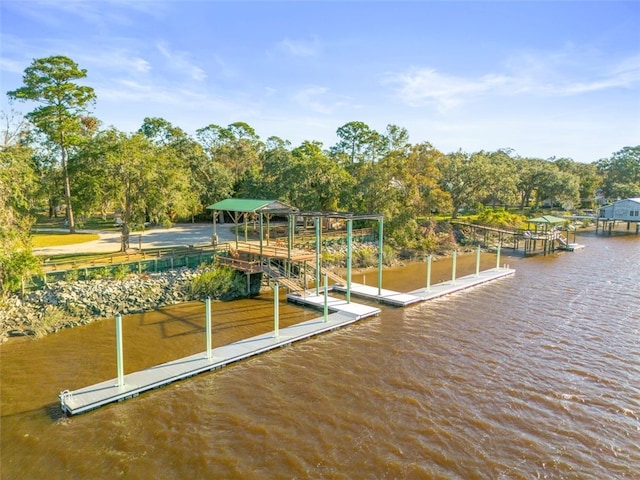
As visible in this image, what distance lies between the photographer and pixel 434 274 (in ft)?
104

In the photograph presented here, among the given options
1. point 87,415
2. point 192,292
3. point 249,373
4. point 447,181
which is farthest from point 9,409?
point 447,181

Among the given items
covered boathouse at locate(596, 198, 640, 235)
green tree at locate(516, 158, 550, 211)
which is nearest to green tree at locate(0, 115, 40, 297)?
green tree at locate(516, 158, 550, 211)

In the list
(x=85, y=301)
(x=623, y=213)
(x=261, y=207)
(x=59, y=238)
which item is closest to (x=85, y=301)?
(x=85, y=301)

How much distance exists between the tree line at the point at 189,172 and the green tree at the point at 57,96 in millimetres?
76

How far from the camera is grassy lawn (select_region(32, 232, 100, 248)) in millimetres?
29163

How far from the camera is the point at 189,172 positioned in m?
38.8

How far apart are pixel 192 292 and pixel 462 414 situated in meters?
15.3

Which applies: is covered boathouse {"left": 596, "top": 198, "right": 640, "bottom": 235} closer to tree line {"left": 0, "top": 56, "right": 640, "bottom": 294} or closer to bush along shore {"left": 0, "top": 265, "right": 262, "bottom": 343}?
tree line {"left": 0, "top": 56, "right": 640, "bottom": 294}

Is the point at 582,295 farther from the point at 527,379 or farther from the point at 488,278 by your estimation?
the point at 527,379

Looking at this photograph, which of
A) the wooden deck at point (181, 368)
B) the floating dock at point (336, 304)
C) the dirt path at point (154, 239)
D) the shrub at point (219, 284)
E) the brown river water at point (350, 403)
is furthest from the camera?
the dirt path at point (154, 239)

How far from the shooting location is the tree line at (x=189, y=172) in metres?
25.2

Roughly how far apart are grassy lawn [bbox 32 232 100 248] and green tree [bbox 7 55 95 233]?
163cm

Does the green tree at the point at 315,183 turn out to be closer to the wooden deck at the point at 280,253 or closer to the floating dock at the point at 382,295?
the wooden deck at the point at 280,253

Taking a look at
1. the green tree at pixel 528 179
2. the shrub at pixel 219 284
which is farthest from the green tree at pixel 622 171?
the shrub at pixel 219 284
